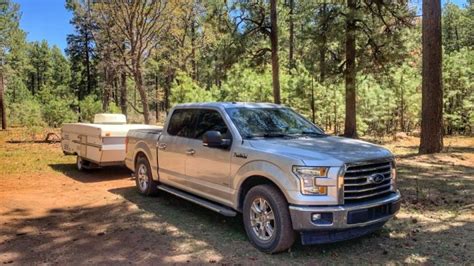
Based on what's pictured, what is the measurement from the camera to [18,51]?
30969mm

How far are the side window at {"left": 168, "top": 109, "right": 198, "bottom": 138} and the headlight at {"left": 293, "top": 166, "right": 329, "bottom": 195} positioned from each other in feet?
8.48

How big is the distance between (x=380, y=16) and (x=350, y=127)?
4206 mm

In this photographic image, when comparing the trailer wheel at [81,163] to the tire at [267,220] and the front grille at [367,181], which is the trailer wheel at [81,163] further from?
the front grille at [367,181]

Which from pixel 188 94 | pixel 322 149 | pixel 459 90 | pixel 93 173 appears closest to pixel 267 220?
pixel 322 149

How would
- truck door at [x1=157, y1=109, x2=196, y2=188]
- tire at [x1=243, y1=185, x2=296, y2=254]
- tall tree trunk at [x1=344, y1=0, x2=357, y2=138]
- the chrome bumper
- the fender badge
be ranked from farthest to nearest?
tall tree trunk at [x1=344, y1=0, x2=357, y2=138] < truck door at [x1=157, y1=109, x2=196, y2=188] < the fender badge < tire at [x1=243, y1=185, x2=296, y2=254] < the chrome bumper

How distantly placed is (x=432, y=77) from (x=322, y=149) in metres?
8.00

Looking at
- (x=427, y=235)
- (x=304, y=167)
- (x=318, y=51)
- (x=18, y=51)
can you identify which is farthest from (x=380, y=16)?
(x=18, y=51)

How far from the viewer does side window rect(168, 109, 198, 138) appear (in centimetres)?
682

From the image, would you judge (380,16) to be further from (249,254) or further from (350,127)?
(249,254)

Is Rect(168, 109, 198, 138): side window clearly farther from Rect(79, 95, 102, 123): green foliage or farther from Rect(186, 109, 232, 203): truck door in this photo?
Rect(79, 95, 102, 123): green foliage

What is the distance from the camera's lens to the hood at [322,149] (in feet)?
15.2

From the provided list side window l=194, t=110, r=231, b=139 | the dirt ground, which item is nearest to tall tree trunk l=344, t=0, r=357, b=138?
the dirt ground

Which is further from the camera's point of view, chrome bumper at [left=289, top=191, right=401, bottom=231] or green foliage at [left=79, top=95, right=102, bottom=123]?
green foliage at [left=79, top=95, right=102, bottom=123]

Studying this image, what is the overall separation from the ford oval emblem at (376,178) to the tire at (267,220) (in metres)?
1.02
